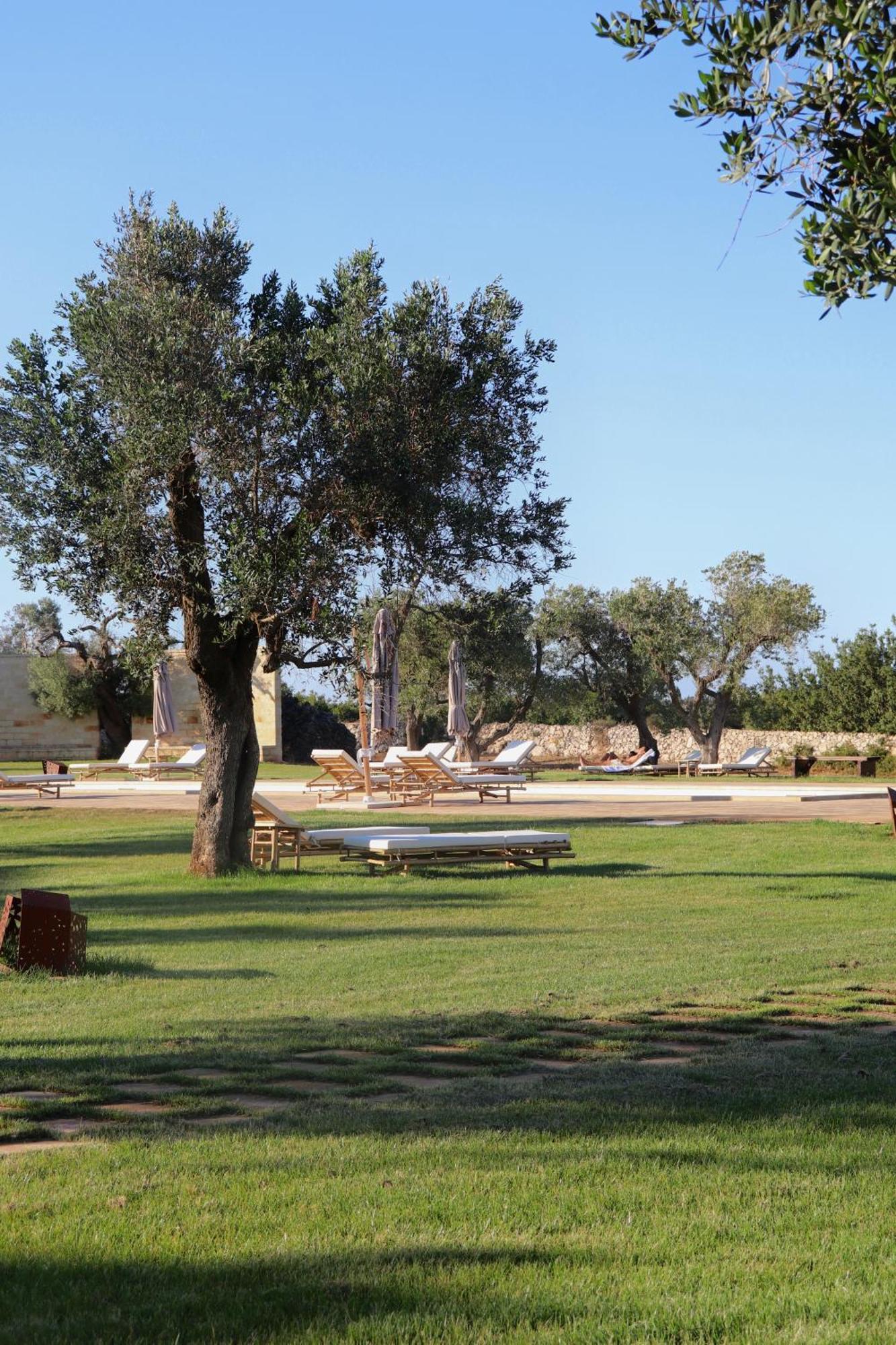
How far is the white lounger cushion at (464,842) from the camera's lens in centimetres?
1409

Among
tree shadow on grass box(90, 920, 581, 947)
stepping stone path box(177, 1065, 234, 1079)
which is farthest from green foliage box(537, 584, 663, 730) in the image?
stepping stone path box(177, 1065, 234, 1079)

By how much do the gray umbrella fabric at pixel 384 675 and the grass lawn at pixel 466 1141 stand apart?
534 inches

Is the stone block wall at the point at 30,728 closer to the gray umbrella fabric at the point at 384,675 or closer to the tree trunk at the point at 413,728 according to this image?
the tree trunk at the point at 413,728

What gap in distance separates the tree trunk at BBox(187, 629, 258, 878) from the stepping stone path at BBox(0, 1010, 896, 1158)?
8.06m

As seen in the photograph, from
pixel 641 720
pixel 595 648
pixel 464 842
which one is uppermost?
pixel 595 648

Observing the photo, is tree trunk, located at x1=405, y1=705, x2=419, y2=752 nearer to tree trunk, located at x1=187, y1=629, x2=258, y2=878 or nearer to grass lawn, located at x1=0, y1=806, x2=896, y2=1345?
tree trunk, located at x1=187, y1=629, x2=258, y2=878

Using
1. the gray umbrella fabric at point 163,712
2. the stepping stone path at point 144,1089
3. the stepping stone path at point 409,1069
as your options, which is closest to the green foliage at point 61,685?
the gray umbrella fabric at point 163,712

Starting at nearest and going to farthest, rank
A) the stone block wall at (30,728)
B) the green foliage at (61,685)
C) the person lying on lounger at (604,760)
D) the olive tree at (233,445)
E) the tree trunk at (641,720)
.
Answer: the olive tree at (233,445)
the person lying on lounger at (604,760)
the green foliage at (61,685)
the stone block wall at (30,728)
the tree trunk at (641,720)

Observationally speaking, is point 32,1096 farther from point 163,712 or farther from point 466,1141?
point 163,712

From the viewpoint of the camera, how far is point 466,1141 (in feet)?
14.4

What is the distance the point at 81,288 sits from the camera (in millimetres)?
A: 13305

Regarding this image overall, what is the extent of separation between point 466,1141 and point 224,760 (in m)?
10.3

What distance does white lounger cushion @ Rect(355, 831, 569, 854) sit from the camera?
1409 centimetres

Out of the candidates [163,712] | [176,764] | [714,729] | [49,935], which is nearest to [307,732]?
[163,712]
